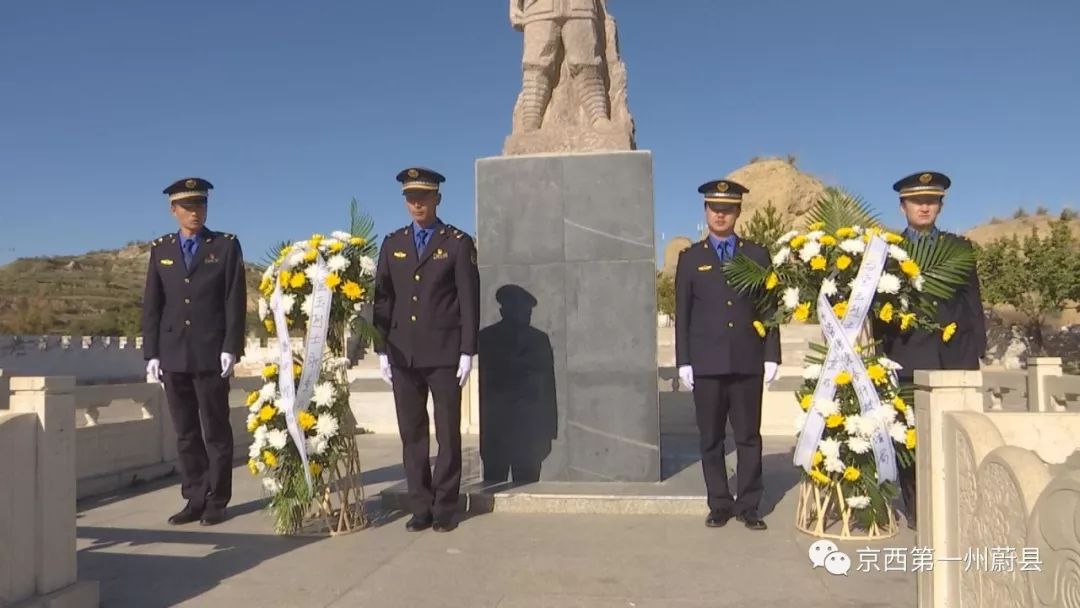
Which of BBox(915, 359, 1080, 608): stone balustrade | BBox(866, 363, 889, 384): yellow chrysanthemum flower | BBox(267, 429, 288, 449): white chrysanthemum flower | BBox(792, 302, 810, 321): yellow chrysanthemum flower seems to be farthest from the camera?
BBox(267, 429, 288, 449): white chrysanthemum flower

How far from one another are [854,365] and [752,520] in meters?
1.05

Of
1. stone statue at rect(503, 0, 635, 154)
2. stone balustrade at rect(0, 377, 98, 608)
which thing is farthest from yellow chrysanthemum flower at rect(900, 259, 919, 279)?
stone balustrade at rect(0, 377, 98, 608)

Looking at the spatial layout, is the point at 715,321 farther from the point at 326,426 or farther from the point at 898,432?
the point at 326,426

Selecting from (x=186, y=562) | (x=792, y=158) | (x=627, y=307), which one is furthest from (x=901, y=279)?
(x=792, y=158)

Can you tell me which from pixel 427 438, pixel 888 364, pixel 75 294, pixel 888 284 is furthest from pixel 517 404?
pixel 75 294

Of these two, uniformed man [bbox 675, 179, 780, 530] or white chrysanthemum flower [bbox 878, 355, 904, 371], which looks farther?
uniformed man [bbox 675, 179, 780, 530]

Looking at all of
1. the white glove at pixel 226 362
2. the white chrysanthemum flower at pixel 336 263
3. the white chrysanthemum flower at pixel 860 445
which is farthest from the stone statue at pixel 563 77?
the white chrysanthemum flower at pixel 860 445

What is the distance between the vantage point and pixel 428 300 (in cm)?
441

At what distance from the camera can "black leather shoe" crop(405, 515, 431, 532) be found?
14.3 ft

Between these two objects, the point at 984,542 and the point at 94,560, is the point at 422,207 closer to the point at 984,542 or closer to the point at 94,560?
the point at 94,560

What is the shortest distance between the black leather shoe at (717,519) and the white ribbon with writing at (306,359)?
2200mm

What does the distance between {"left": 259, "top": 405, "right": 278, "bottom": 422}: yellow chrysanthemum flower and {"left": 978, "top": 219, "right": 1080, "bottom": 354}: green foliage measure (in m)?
20.9

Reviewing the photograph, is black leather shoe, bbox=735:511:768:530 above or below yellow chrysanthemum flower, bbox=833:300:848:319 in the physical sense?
below

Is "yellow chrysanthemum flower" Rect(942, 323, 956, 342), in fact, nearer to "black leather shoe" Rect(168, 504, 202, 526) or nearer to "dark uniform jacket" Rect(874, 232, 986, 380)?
"dark uniform jacket" Rect(874, 232, 986, 380)
